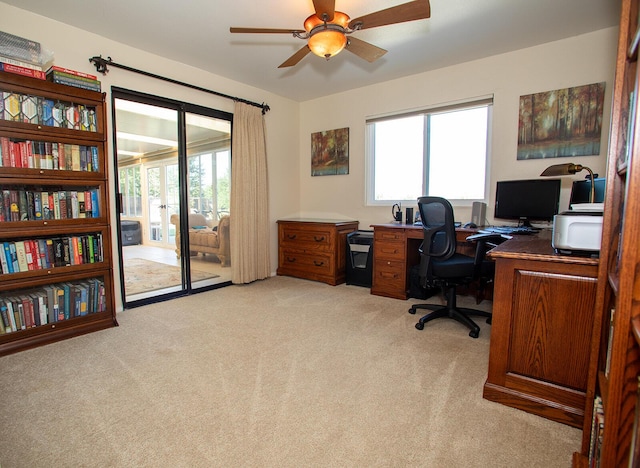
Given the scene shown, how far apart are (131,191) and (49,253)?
1.09m

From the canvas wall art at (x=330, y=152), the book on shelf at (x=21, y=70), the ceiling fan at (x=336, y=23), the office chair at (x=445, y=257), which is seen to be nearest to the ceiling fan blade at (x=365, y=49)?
the ceiling fan at (x=336, y=23)

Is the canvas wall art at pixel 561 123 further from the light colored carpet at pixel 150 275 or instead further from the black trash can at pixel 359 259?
the light colored carpet at pixel 150 275

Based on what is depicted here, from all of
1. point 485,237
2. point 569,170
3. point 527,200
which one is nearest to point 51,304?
point 485,237

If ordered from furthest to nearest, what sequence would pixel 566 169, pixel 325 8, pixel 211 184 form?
pixel 211 184 → pixel 566 169 → pixel 325 8

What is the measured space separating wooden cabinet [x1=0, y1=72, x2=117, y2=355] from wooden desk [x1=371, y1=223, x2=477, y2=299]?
269cm

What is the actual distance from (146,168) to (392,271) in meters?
3.04

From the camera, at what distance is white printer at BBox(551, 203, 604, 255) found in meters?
1.43

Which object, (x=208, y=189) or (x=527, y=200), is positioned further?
(x=208, y=189)

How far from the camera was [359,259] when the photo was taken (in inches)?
163

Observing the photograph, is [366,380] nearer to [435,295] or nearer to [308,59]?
[435,295]

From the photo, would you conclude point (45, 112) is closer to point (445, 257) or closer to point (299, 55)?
point (299, 55)

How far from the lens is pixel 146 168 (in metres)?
3.60

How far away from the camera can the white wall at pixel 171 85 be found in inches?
104

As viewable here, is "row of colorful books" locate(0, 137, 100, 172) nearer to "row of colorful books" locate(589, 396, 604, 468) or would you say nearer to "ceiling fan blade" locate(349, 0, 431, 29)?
"ceiling fan blade" locate(349, 0, 431, 29)
